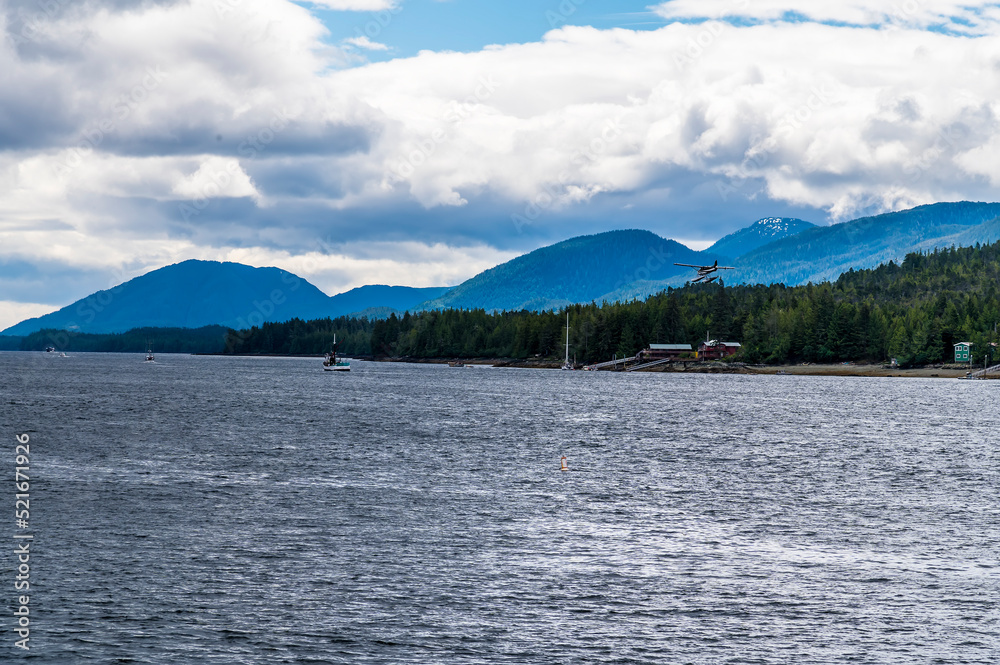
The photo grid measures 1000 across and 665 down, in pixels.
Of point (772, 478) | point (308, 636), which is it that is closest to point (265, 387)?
point (772, 478)

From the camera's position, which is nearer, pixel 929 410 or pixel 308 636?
pixel 308 636

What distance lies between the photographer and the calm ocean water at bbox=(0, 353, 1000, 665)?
2873 cm

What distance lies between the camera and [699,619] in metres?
31.1

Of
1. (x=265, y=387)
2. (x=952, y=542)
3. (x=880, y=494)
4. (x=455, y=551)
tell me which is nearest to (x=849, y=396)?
(x=265, y=387)

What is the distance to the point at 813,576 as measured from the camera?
36.8 meters

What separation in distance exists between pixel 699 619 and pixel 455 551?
1243cm

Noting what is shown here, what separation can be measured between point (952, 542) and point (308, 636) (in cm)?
2973

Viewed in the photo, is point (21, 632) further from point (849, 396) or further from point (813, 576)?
point (849, 396)

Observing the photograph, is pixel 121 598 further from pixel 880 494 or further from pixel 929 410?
pixel 929 410

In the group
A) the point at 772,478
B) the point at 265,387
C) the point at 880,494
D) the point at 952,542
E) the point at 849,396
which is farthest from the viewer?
the point at 265,387

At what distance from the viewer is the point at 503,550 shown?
133 ft

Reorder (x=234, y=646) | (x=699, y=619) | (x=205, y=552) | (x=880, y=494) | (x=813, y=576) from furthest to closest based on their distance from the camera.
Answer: (x=880, y=494)
(x=205, y=552)
(x=813, y=576)
(x=699, y=619)
(x=234, y=646)

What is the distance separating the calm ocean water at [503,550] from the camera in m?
28.7

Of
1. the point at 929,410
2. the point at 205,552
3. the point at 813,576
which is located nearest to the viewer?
the point at 813,576
